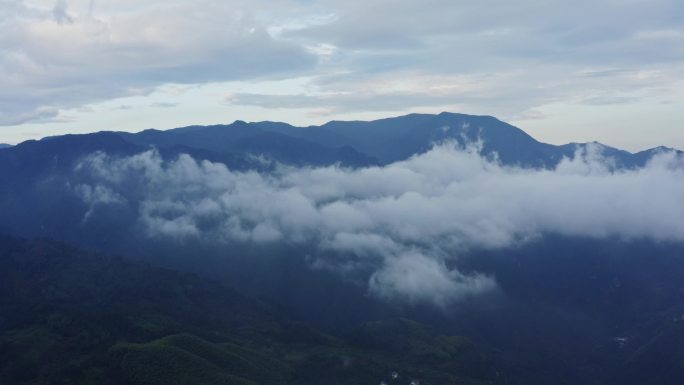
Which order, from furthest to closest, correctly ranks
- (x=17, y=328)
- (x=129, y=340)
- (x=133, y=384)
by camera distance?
(x=17, y=328) < (x=129, y=340) < (x=133, y=384)

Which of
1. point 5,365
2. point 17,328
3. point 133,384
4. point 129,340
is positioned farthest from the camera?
point 17,328

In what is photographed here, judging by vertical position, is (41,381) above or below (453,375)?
above

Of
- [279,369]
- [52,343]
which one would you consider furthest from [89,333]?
[279,369]

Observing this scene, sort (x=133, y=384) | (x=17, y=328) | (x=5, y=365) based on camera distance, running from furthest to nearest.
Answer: (x=17, y=328), (x=5, y=365), (x=133, y=384)

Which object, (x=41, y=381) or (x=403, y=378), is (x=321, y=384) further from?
(x=41, y=381)

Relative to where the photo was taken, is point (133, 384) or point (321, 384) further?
point (321, 384)

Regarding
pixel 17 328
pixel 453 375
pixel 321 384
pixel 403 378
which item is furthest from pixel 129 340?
pixel 453 375

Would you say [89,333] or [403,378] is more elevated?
[89,333]

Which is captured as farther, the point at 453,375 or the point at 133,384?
the point at 453,375

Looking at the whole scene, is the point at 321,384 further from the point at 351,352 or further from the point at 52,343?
the point at 52,343
